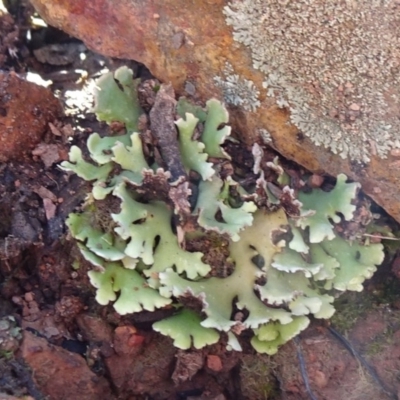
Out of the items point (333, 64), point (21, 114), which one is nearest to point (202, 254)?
point (333, 64)

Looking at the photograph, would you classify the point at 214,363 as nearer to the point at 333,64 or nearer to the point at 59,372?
the point at 59,372

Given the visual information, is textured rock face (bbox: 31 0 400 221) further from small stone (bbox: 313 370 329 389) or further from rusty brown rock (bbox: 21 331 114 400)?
rusty brown rock (bbox: 21 331 114 400)

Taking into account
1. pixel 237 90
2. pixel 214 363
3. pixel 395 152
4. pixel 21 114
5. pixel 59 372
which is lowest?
pixel 59 372

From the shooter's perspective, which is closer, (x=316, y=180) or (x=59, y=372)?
(x=59, y=372)

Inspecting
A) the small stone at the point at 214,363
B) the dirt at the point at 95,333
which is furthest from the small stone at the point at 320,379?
the small stone at the point at 214,363

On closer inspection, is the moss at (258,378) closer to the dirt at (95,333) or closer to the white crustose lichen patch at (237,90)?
the dirt at (95,333)

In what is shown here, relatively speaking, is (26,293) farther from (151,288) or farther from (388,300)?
(388,300)

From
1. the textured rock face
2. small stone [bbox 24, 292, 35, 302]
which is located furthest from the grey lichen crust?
small stone [bbox 24, 292, 35, 302]

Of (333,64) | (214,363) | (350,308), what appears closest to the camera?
(333,64)
